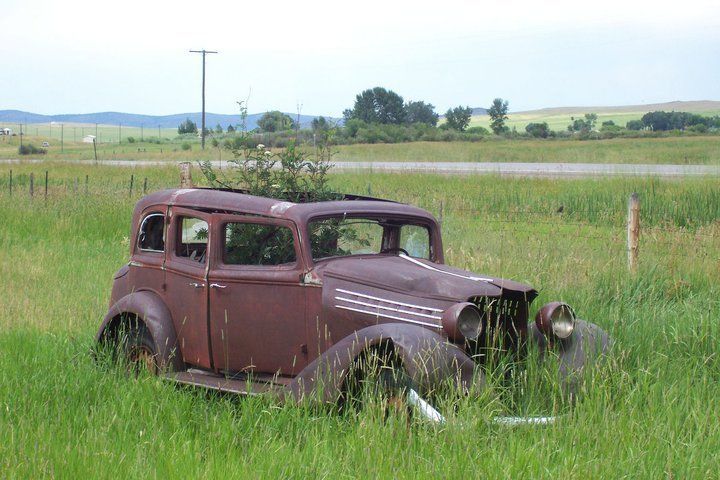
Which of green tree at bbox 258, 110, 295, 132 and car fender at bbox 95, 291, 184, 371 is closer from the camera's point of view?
car fender at bbox 95, 291, 184, 371

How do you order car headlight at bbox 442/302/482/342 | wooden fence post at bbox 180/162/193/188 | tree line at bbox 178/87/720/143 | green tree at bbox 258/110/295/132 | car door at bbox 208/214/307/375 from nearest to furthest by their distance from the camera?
car headlight at bbox 442/302/482/342 < car door at bbox 208/214/307/375 < green tree at bbox 258/110/295/132 < wooden fence post at bbox 180/162/193/188 < tree line at bbox 178/87/720/143

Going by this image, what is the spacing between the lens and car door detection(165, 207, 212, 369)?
6.49 m

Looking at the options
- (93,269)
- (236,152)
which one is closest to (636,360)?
(236,152)

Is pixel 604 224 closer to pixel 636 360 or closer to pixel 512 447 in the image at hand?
pixel 636 360

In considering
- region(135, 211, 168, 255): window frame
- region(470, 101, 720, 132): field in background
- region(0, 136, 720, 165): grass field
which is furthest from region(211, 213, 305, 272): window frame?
region(470, 101, 720, 132): field in background

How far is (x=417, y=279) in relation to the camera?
5836mm

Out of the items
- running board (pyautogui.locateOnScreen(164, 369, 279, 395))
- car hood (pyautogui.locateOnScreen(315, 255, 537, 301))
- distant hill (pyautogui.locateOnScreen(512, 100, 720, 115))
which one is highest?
distant hill (pyautogui.locateOnScreen(512, 100, 720, 115))

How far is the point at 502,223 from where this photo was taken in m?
16.4

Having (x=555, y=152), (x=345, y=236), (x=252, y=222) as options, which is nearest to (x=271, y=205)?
(x=252, y=222)

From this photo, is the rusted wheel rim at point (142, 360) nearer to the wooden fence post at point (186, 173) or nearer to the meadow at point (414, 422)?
the meadow at point (414, 422)

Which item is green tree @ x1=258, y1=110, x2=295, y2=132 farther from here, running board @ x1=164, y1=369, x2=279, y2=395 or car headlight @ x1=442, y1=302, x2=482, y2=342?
car headlight @ x1=442, y1=302, x2=482, y2=342

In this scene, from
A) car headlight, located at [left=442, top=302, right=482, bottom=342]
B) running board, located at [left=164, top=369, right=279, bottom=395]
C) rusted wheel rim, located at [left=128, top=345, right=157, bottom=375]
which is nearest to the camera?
car headlight, located at [left=442, top=302, right=482, bottom=342]

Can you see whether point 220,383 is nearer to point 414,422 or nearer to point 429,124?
point 414,422

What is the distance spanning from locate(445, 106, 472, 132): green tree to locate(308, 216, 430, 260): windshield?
7663 cm
